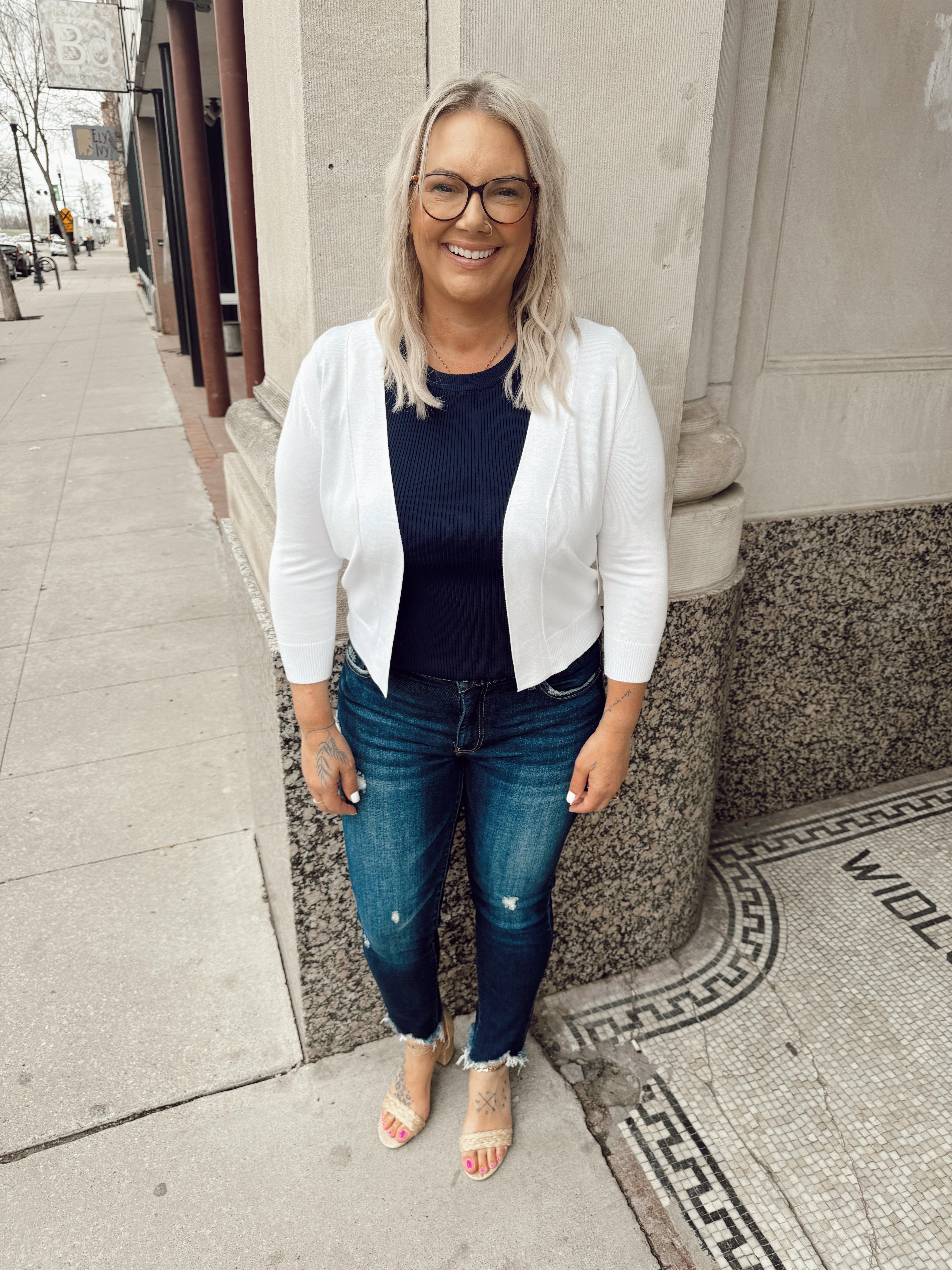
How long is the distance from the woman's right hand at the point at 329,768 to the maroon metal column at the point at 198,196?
756 cm

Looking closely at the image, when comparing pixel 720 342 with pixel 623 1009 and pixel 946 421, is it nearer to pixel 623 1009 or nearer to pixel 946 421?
pixel 946 421

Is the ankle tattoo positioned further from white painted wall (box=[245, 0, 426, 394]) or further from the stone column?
white painted wall (box=[245, 0, 426, 394])

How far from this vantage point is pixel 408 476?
1.50 meters

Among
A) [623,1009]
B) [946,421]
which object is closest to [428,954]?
[623,1009]

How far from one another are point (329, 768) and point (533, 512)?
2.22 ft

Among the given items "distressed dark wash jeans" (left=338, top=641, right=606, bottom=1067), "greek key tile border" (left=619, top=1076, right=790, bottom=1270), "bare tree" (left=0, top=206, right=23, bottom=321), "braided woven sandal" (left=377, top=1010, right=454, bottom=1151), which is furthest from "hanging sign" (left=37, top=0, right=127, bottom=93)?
"greek key tile border" (left=619, top=1076, right=790, bottom=1270)

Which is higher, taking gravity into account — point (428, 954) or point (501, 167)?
point (501, 167)

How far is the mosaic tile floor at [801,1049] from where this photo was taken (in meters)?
1.94

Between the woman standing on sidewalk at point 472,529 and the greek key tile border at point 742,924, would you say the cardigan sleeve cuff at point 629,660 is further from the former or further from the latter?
the greek key tile border at point 742,924

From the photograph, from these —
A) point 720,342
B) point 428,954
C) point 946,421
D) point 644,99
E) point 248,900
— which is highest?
point 644,99

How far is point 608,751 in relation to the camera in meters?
1.73

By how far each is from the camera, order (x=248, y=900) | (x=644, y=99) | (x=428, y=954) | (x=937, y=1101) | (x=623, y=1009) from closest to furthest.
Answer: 1. (x=644, y=99)
2. (x=428, y=954)
3. (x=937, y=1101)
4. (x=623, y=1009)
5. (x=248, y=900)

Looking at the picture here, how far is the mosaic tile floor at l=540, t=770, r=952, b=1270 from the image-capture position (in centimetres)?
194

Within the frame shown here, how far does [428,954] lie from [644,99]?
1.87 meters
